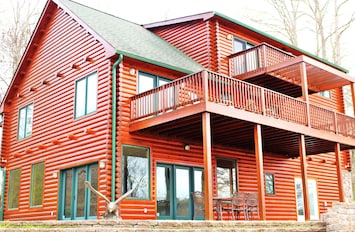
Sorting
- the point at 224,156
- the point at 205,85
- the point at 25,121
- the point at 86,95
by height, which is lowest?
the point at 224,156

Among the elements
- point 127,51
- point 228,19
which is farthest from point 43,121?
point 228,19

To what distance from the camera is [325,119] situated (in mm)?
15219

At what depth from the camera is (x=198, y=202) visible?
13180mm

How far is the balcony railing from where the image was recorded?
11.7m

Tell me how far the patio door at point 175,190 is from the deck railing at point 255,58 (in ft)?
13.8

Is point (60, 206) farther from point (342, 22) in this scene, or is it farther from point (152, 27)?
point (342, 22)

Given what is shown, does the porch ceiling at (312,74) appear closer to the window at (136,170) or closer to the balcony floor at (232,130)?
the balcony floor at (232,130)

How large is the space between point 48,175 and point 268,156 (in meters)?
8.12

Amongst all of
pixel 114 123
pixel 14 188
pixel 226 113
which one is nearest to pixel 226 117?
pixel 226 113

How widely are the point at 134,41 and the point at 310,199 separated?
9.87 meters

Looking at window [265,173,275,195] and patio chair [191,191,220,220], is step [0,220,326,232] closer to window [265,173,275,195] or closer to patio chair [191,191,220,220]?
patio chair [191,191,220,220]

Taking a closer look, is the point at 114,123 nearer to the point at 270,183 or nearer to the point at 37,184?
the point at 37,184

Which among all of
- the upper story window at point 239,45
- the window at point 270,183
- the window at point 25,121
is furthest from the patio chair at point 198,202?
Answer: the window at point 25,121

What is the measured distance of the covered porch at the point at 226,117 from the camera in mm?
11461
